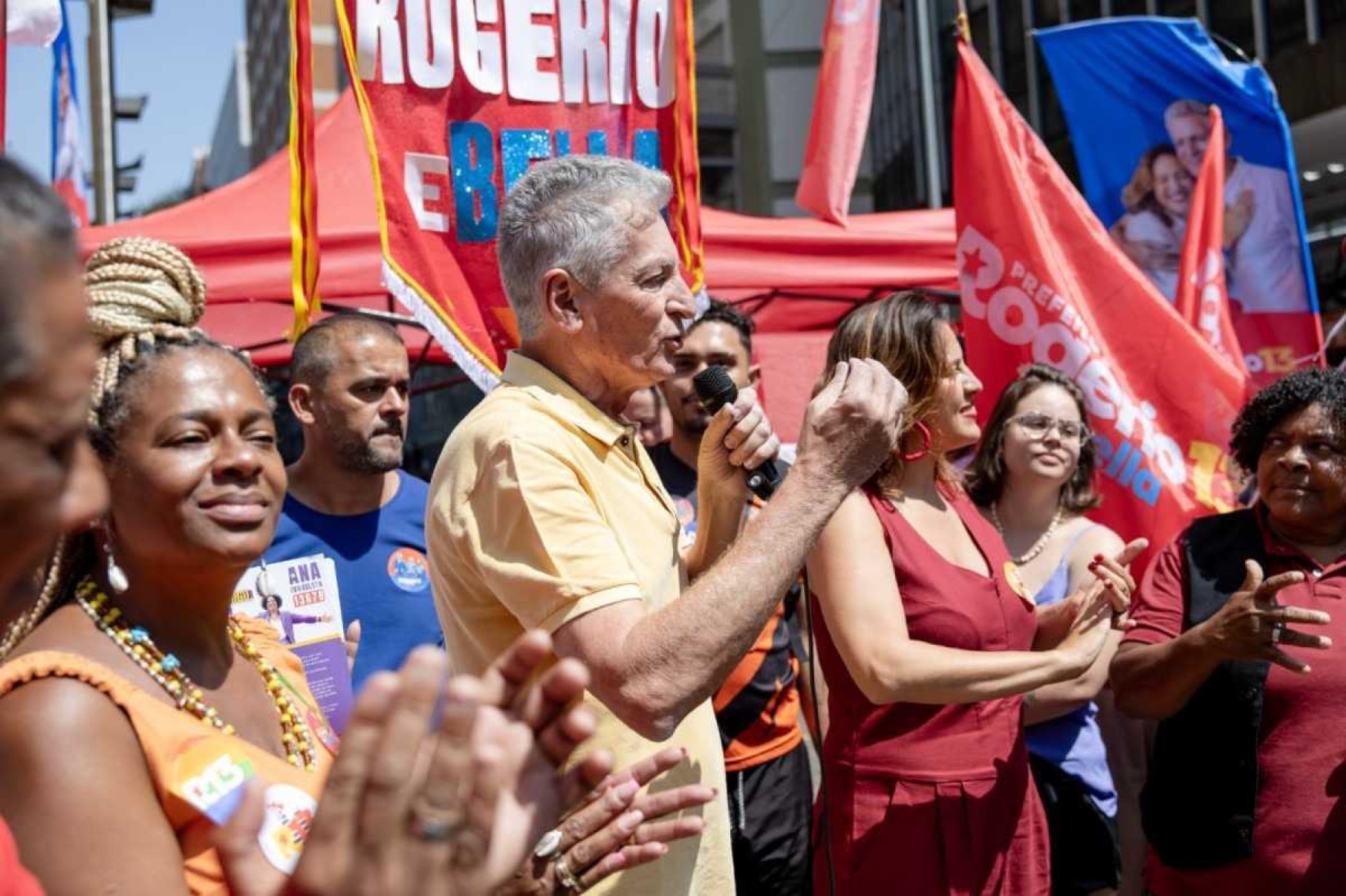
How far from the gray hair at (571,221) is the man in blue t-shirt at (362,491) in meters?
1.45

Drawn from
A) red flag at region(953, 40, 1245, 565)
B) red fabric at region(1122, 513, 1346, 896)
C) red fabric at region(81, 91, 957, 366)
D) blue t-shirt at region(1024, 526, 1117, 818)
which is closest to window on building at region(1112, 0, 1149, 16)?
red fabric at region(81, 91, 957, 366)

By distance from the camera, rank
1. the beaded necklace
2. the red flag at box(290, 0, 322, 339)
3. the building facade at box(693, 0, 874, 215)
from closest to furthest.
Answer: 1. the beaded necklace
2. the red flag at box(290, 0, 322, 339)
3. the building facade at box(693, 0, 874, 215)

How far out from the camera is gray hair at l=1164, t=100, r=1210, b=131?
5734 millimetres

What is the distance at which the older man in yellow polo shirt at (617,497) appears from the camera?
1787 millimetres

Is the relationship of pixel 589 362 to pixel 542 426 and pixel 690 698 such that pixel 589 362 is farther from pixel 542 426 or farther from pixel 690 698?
pixel 690 698

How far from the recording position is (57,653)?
1507mm

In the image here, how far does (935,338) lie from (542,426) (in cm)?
119

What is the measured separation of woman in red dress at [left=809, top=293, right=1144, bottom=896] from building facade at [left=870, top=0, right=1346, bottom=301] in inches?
110

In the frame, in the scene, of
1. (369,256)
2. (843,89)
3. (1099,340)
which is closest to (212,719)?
(1099,340)

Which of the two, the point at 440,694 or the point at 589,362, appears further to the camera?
the point at 589,362

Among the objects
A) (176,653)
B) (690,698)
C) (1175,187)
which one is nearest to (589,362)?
(690,698)

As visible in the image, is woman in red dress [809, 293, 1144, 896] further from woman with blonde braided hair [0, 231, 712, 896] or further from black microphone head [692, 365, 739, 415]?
woman with blonde braided hair [0, 231, 712, 896]

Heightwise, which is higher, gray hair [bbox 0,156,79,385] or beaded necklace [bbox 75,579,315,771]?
gray hair [bbox 0,156,79,385]

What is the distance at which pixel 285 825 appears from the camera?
157 centimetres
